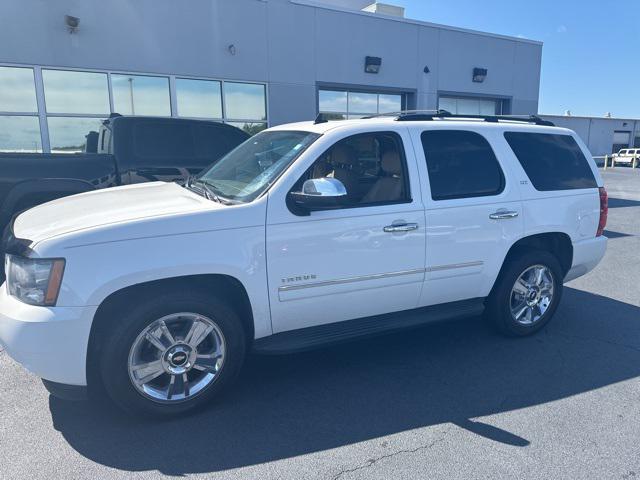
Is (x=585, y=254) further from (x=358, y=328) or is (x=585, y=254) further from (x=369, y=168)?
(x=358, y=328)

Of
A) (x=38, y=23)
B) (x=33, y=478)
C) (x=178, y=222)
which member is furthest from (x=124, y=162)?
(x=38, y=23)

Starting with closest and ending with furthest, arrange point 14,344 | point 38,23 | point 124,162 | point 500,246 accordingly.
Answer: point 14,344 < point 500,246 < point 124,162 < point 38,23

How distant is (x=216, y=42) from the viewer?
11211 millimetres

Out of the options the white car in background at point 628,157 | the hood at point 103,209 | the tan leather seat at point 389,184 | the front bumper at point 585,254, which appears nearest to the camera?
the hood at point 103,209

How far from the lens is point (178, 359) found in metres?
3.12

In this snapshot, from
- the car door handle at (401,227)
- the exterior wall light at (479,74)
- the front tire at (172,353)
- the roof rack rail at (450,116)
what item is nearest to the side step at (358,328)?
the front tire at (172,353)

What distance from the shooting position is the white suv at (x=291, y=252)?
2.80 m

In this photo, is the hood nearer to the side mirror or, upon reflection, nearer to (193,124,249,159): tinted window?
the side mirror

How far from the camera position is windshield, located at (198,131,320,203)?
133 inches

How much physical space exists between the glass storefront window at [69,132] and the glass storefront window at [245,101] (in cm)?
303

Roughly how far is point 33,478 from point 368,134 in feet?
10.1

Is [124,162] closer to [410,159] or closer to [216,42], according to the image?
[410,159]

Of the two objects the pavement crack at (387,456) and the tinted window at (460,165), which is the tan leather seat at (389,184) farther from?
the pavement crack at (387,456)

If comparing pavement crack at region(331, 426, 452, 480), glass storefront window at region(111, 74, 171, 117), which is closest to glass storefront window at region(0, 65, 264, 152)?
glass storefront window at region(111, 74, 171, 117)
